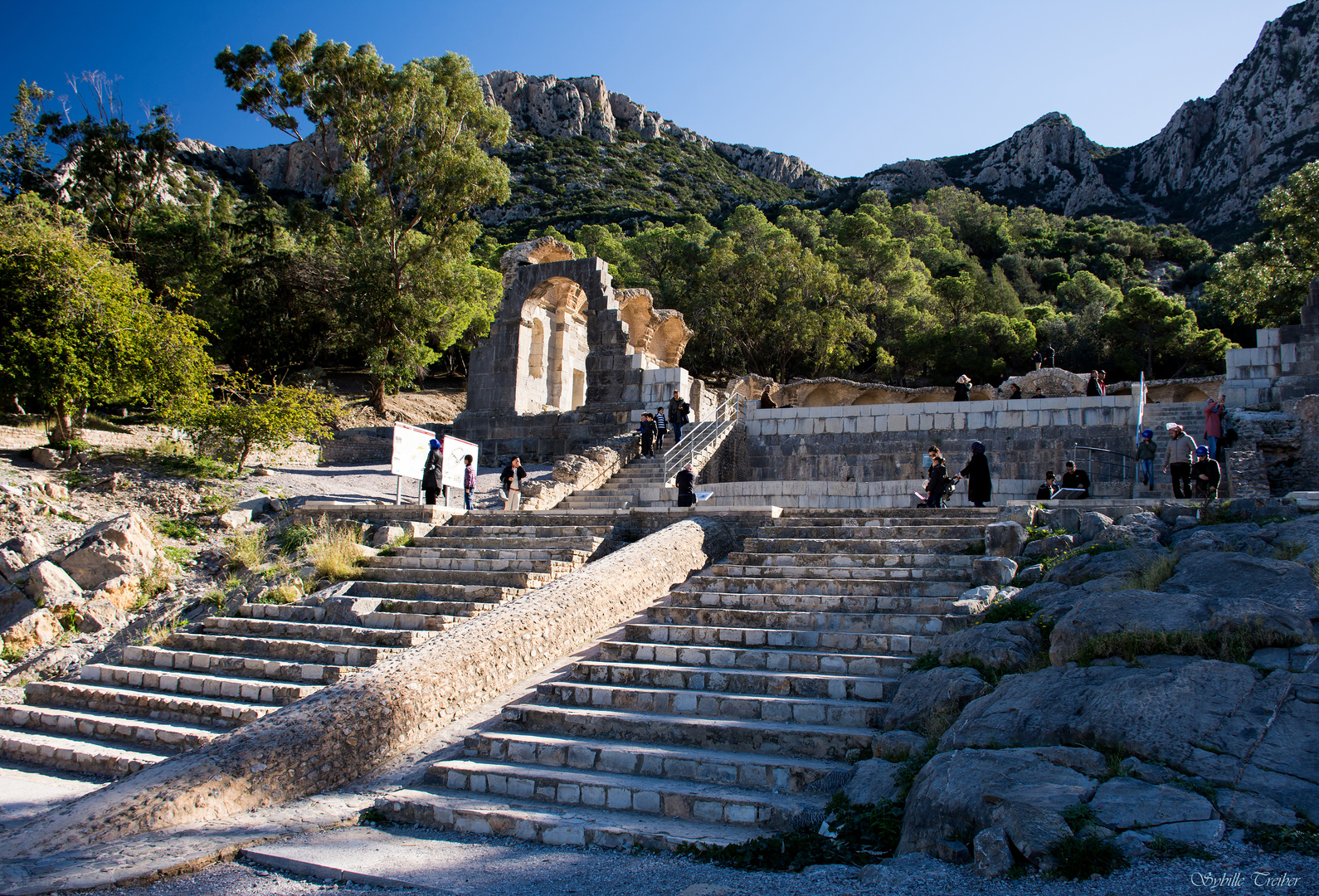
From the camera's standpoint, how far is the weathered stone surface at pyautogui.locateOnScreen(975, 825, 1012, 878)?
3.57 m

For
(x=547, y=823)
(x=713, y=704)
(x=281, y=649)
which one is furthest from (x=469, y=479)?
(x=547, y=823)

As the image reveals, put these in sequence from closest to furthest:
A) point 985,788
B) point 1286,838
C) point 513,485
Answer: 1. point 1286,838
2. point 985,788
3. point 513,485

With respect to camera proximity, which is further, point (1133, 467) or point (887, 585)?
point (1133, 467)

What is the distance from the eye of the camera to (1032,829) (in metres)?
3.62

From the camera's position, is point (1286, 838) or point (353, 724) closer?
point (1286, 838)

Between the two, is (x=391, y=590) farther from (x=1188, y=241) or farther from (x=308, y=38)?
(x=1188, y=241)

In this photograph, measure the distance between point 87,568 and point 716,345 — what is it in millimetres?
27394

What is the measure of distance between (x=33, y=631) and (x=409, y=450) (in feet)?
17.4

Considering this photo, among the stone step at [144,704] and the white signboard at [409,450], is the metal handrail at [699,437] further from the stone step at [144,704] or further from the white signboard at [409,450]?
the stone step at [144,704]

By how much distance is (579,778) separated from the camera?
550cm

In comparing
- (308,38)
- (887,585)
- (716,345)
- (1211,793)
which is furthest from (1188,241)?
(1211,793)

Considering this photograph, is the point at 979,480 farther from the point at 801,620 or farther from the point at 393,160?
the point at 393,160

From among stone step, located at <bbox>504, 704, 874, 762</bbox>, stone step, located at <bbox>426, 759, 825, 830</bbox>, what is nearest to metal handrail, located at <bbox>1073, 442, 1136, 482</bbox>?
stone step, located at <bbox>504, 704, 874, 762</bbox>

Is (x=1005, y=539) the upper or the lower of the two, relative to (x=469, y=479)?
lower
